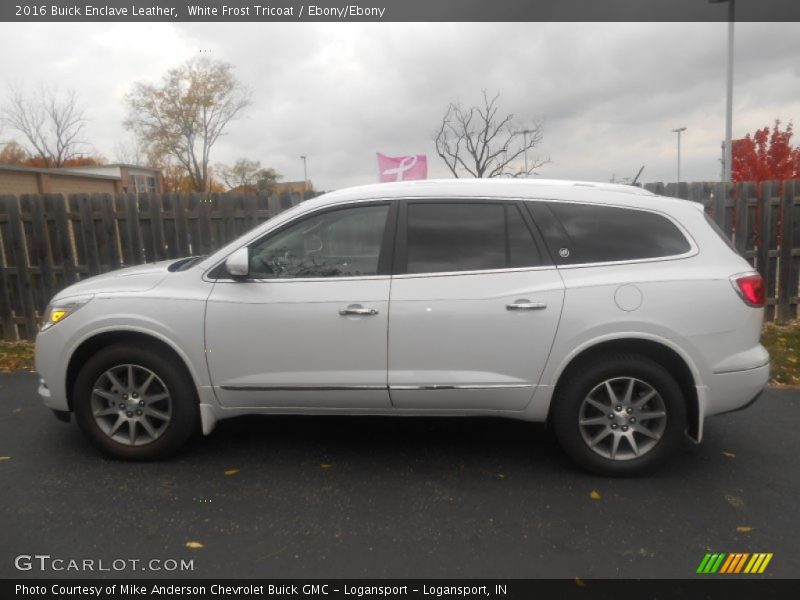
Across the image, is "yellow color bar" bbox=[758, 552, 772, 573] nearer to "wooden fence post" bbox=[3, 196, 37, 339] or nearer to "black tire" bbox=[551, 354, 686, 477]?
"black tire" bbox=[551, 354, 686, 477]

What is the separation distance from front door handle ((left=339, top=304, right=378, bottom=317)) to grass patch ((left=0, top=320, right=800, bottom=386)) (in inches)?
171

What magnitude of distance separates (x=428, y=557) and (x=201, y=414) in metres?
1.78

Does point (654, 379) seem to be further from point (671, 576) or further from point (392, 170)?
point (392, 170)

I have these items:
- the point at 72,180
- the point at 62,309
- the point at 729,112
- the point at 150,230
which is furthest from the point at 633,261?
the point at 72,180

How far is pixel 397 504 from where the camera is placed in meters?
3.26

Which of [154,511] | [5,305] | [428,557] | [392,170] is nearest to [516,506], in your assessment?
[428,557]

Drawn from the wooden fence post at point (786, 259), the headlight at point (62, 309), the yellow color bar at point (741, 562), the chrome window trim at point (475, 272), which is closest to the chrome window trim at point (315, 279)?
the chrome window trim at point (475, 272)

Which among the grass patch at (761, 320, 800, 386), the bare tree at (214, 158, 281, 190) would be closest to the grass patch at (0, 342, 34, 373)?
the grass patch at (761, 320, 800, 386)

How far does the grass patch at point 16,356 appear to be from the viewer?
652 centimetres

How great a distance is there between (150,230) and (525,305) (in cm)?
595

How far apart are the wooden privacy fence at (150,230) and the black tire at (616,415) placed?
5.08 metres

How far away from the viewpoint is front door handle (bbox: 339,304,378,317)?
3.44 meters

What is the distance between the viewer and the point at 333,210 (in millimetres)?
3693
